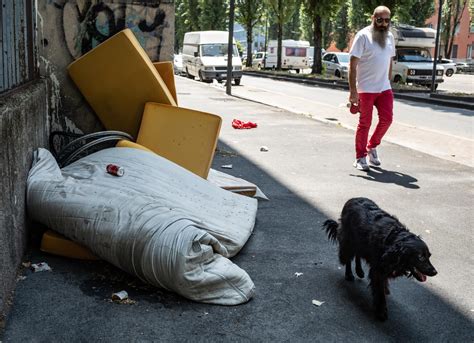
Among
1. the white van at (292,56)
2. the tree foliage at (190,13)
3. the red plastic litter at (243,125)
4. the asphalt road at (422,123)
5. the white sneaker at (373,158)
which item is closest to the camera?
the white sneaker at (373,158)

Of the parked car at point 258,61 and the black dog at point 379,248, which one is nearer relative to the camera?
the black dog at point 379,248

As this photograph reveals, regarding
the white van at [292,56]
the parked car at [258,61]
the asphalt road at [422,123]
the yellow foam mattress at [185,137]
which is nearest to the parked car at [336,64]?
the white van at [292,56]

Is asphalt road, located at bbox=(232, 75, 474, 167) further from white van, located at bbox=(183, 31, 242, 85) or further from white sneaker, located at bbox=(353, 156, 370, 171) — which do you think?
white van, located at bbox=(183, 31, 242, 85)

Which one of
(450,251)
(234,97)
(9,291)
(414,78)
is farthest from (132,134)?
(414,78)

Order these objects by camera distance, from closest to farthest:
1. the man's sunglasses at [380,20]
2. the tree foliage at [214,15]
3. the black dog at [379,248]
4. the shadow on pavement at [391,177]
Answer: the black dog at [379,248]
the shadow on pavement at [391,177]
the man's sunglasses at [380,20]
the tree foliage at [214,15]

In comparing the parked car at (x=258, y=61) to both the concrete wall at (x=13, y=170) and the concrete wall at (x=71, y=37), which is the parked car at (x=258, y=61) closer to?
the concrete wall at (x=71, y=37)

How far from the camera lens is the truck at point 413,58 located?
26.3 meters

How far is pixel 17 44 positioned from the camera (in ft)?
14.3

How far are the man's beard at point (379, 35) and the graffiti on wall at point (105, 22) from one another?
8.44ft

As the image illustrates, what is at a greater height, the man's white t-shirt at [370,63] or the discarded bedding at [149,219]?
the man's white t-shirt at [370,63]

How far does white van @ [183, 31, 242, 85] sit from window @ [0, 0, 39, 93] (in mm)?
22233

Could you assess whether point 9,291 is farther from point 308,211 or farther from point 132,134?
point 308,211

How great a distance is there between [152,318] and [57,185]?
1240 millimetres

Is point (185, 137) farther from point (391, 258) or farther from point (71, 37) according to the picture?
point (391, 258)
